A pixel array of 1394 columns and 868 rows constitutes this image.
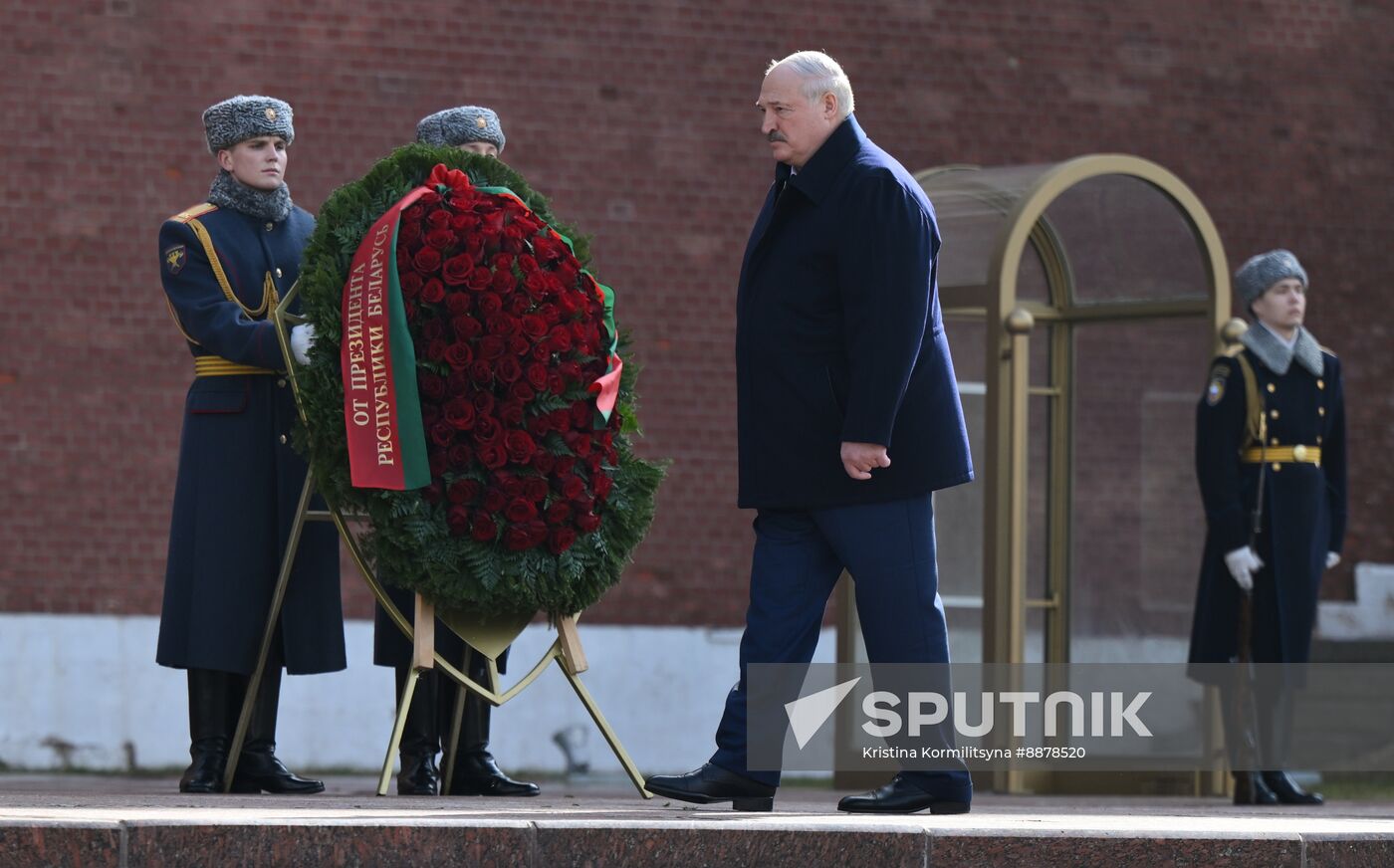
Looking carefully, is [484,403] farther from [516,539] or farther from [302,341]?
[302,341]

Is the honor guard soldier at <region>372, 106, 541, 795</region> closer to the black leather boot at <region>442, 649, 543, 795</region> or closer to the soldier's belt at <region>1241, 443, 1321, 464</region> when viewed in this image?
the black leather boot at <region>442, 649, 543, 795</region>

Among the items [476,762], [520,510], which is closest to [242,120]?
[520,510]

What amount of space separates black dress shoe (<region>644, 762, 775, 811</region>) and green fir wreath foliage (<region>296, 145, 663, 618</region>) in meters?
0.82

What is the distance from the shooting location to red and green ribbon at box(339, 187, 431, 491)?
588 centimetres

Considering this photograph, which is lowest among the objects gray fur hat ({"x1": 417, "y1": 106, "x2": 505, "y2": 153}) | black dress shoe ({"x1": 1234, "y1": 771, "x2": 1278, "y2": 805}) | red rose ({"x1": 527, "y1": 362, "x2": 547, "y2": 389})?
A: black dress shoe ({"x1": 1234, "y1": 771, "x2": 1278, "y2": 805})

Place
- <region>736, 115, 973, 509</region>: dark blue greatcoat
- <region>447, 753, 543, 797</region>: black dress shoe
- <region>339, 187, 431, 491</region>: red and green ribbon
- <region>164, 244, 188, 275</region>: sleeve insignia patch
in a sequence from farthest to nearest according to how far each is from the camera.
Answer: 1. <region>447, 753, 543, 797</region>: black dress shoe
2. <region>164, 244, 188, 275</region>: sleeve insignia patch
3. <region>339, 187, 431, 491</region>: red and green ribbon
4. <region>736, 115, 973, 509</region>: dark blue greatcoat

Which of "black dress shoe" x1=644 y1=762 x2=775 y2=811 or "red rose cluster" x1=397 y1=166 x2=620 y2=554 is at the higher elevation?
"red rose cluster" x1=397 y1=166 x2=620 y2=554

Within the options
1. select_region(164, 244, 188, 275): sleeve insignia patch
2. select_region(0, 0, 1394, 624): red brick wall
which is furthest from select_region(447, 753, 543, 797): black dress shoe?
select_region(0, 0, 1394, 624): red brick wall

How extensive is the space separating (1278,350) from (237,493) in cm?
398

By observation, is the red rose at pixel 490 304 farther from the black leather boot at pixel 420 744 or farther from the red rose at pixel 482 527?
the black leather boot at pixel 420 744

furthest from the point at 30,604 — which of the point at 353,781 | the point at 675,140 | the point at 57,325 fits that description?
the point at 675,140

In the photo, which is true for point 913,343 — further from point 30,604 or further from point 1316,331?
point 1316,331

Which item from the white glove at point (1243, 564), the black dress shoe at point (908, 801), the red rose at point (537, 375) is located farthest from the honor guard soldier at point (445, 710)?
the white glove at point (1243, 564)

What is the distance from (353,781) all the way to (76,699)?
1577 mm
